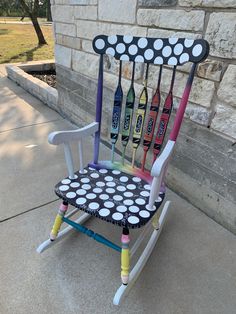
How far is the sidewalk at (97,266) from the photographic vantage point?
3.90ft

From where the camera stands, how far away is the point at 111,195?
1266mm

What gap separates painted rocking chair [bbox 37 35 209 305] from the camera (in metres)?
1.14

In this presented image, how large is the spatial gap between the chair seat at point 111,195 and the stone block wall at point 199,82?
1.47ft

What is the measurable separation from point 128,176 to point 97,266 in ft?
1.58

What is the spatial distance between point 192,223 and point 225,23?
1101mm

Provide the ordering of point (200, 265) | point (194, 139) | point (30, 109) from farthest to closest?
1. point (30, 109)
2. point (194, 139)
3. point (200, 265)

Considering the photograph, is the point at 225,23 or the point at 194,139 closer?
the point at 225,23

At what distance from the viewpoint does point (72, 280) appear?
1.28 metres

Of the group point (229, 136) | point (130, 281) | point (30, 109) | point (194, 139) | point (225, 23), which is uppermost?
point (225, 23)

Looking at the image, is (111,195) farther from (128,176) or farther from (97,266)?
(97,266)

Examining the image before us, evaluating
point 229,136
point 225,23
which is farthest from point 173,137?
point 225,23

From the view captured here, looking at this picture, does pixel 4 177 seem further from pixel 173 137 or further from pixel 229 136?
pixel 229 136

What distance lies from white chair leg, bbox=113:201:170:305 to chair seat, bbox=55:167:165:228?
0.29 m

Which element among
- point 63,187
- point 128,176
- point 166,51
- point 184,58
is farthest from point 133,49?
point 63,187
